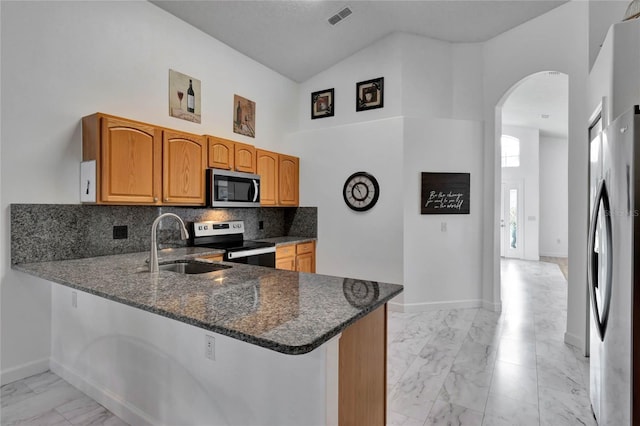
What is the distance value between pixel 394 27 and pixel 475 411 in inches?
163

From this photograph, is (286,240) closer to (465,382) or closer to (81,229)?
(81,229)

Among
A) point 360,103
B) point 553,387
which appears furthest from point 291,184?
point 553,387

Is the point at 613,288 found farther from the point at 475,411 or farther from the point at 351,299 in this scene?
the point at 351,299

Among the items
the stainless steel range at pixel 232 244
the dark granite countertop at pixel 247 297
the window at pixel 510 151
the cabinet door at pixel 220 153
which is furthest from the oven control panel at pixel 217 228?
the window at pixel 510 151

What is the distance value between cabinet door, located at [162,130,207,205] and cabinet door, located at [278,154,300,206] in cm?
131

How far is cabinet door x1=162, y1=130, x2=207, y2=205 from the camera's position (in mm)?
3035

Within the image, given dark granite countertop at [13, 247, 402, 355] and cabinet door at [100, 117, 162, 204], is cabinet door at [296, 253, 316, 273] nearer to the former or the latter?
cabinet door at [100, 117, 162, 204]

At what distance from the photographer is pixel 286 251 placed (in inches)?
166

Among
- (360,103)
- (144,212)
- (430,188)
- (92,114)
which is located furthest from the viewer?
(360,103)

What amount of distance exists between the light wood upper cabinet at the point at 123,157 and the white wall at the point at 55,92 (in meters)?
0.23

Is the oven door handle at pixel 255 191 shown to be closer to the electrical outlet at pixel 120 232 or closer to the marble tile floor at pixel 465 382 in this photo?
the electrical outlet at pixel 120 232

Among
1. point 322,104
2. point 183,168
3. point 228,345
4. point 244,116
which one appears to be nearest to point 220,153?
point 183,168

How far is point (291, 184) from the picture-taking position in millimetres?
4738

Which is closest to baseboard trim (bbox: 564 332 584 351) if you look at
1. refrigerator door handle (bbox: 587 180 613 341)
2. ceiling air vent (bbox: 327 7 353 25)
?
refrigerator door handle (bbox: 587 180 613 341)
